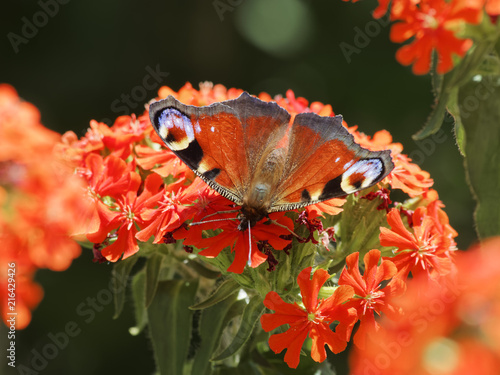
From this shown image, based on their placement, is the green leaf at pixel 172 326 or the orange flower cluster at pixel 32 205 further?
the green leaf at pixel 172 326

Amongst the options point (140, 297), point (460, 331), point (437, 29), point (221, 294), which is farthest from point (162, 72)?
point (460, 331)

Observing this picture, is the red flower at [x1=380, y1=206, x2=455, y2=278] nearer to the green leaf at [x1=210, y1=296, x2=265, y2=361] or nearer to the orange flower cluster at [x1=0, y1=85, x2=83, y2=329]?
the green leaf at [x1=210, y1=296, x2=265, y2=361]

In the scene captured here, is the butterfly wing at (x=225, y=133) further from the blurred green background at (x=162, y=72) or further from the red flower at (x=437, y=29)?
the blurred green background at (x=162, y=72)

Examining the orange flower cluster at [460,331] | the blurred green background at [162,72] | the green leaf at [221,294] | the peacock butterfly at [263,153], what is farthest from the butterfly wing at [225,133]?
the blurred green background at [162,72]

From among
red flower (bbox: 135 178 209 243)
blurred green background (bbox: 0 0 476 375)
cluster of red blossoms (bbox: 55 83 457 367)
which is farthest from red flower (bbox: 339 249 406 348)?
blurred green background (bbox: 0 0 476 375)

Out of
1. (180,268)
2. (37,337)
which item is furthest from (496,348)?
(37,337)

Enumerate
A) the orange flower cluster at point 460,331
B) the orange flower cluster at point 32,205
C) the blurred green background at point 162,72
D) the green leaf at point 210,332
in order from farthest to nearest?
the blurred green background at point 162,72
the green leaf at point 210,332
the orange flower cluster at point 32,205
the orange flower cluster at point 460,331
